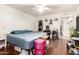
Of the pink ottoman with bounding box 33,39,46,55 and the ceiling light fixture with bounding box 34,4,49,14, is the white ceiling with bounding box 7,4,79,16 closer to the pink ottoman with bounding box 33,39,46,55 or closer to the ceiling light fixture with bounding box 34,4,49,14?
the ceiling light fixture with bounding box 34,4,49,14

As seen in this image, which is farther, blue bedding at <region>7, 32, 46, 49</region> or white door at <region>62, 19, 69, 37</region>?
white door at <region>62, 19, 69, 37</region>

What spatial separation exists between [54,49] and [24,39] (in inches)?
19.7

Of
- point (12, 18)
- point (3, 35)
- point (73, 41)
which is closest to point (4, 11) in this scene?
point (12, 18)

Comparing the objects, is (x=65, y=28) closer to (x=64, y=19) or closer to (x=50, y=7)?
(x=64, y=19)

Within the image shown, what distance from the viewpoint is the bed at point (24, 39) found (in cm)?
143

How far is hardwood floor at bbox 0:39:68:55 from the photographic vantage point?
1495mm

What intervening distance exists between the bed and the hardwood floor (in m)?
0.13

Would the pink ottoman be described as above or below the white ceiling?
below

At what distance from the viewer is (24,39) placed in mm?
1432

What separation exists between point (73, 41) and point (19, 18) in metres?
0.95

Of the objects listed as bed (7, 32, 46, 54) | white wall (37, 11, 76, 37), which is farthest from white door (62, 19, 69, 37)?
bed (7, 32, 46, 54)

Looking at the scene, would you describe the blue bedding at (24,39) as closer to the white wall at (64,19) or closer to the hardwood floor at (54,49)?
the hardwood floor at (54,49)
